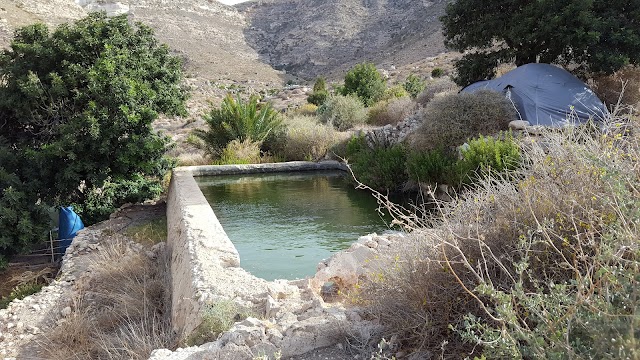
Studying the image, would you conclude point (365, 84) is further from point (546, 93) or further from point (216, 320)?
point (216, 320)

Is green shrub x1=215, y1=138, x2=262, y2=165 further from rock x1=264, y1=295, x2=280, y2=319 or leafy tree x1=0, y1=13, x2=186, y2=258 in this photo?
rock x1=264, y1=295, x2=280, y2=319

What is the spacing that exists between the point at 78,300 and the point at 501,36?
10715 mm

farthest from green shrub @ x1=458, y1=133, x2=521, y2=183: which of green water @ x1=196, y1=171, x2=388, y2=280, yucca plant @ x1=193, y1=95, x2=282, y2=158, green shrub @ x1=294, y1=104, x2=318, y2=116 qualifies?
green shrub @ x1=294, y1=104, x2=318, y2=116

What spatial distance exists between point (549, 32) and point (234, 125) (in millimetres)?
8702

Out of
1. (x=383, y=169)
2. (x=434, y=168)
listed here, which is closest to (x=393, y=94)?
(x=383, y=169)

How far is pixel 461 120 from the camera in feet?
32.6

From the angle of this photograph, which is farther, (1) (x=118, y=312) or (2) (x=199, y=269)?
(1) (x=118, y=312)

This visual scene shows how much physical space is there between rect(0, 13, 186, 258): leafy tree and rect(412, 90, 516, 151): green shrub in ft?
16.3

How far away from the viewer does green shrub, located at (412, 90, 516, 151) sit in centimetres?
979

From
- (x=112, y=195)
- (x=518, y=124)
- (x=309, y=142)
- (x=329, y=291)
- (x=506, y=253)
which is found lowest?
(x=309, y=142)

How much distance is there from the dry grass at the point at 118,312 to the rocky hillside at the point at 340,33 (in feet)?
109

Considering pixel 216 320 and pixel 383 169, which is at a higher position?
pixel 216 320

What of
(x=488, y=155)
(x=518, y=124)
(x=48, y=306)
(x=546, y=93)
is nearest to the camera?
(x=48, y=306)

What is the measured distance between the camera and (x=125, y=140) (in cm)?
818
